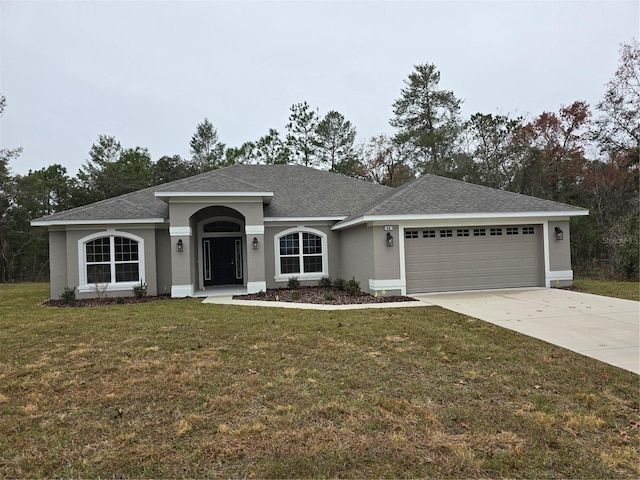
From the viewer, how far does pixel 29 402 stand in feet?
14.1

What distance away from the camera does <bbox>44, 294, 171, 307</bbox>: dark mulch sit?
40.2 feet

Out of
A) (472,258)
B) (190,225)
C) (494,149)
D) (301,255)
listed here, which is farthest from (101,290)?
Result: (494,149)

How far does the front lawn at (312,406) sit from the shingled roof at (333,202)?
21.4 ft

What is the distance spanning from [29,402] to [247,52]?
17412 millimetres

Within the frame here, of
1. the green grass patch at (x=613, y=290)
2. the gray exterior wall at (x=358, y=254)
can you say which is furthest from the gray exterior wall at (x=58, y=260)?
the green grass patch at (x=613, y=290)

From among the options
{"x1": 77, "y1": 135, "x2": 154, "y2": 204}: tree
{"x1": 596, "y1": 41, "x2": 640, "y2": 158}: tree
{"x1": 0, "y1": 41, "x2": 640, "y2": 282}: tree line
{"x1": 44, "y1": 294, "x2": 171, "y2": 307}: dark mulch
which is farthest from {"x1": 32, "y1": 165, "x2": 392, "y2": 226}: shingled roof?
{"x1": 77, "y1": 135, "x2": 154, "y2": 204}: tree

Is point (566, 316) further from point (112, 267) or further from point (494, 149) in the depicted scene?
point (494, 149)

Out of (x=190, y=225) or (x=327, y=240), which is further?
(x=327, y=240)

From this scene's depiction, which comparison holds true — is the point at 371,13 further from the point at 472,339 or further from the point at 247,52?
the point at 472,339

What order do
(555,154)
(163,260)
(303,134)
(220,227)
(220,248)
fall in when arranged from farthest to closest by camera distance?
(303,134) → (555,154) → (220,248) → (220,227) → (163,260)

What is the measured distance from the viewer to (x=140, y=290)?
1354 centimetres

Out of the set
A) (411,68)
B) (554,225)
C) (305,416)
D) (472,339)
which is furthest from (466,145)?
(305,416)

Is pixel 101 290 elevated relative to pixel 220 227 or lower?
lower

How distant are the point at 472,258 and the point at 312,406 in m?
10.2
